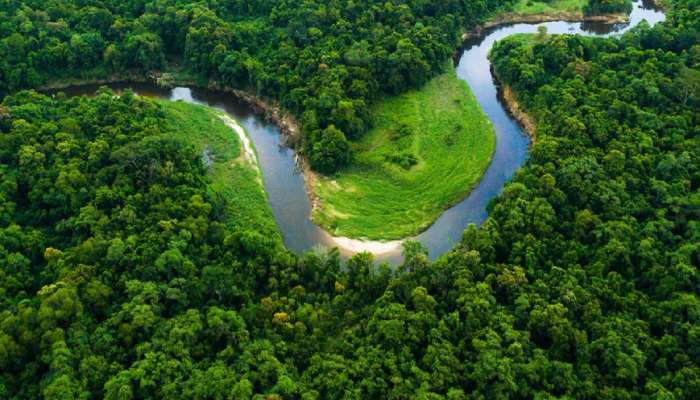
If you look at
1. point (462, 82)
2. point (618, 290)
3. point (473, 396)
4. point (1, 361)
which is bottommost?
point (1, 361)

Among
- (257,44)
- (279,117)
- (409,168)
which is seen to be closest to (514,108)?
(409,168)

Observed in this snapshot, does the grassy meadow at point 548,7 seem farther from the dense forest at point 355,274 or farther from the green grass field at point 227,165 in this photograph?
the green grass field at point 227,165

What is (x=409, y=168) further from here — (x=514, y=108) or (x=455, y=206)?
(x=514, y=108)

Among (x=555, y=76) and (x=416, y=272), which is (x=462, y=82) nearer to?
(x=555, y=76)

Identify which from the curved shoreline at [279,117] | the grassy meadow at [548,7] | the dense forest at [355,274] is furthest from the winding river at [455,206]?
the dense forest at [355,274]

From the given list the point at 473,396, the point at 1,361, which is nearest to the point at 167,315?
the point at 1,361

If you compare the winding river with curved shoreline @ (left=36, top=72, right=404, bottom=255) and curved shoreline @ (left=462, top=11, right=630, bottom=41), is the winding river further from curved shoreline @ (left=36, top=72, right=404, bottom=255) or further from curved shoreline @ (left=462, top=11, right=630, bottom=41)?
curved shoreline @ (left=462, top=11, right=630, bottom=41)
